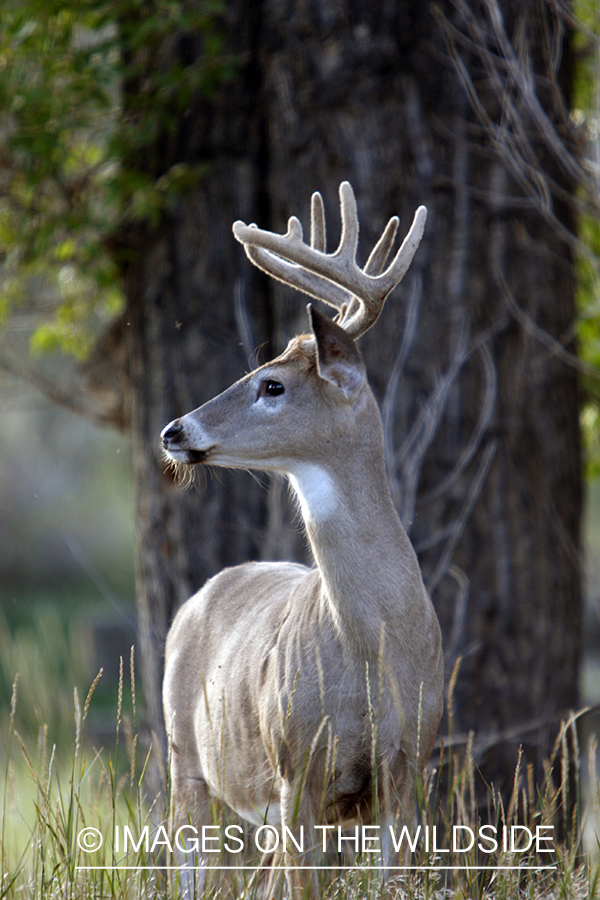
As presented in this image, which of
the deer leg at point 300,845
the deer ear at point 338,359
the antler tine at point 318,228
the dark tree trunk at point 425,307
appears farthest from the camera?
the dark tree trunk at point 425,307

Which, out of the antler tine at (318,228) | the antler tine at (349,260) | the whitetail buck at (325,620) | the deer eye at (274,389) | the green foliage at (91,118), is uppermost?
the green foliage at (91,118)

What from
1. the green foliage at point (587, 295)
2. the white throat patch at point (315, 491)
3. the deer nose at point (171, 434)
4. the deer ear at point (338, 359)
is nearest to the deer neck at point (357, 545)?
the white throat patch at point (315, 491)

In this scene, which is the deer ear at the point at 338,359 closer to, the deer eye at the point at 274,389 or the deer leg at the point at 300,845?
the deer eye at the point at 274,389

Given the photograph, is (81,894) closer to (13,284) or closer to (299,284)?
(299,284)

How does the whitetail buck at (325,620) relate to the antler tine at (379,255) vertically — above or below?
below

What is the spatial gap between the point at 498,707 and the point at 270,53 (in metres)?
4.01

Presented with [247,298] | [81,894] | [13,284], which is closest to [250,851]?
[81,894]

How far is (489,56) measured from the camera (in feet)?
17.1

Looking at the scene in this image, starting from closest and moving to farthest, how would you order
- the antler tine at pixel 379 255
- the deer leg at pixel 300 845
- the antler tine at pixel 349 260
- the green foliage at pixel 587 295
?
the deer leg at pixel 300 845
the antler tine at pixel 349 260
the antler tine at pixel 379 255
the green foliage at pixel 587 295

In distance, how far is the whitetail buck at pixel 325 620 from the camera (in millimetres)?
2918

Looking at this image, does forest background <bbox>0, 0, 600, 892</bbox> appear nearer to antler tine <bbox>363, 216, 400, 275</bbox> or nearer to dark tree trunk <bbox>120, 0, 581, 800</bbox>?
dark tree trunk <bbox>120, 0, 581, 800</bbox>

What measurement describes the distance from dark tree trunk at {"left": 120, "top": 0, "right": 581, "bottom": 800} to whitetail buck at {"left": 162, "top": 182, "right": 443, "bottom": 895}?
6.88 ft

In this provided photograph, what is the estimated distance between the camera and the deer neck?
299 cm

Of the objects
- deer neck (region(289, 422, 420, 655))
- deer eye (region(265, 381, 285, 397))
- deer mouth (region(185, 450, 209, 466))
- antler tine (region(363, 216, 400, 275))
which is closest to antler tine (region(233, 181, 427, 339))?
antler tine (region(363, 216, 400, 275))
